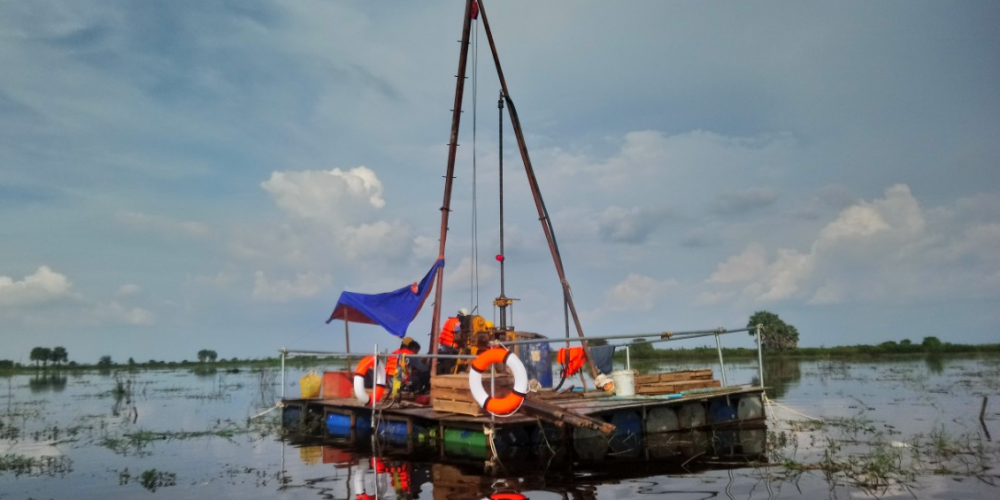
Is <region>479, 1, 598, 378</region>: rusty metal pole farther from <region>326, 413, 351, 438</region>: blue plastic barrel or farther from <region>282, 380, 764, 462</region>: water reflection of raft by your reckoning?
<region>326, 413, 351, 438</region>: blue plastic barrel

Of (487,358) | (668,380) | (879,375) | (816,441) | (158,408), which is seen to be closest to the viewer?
(487,358)

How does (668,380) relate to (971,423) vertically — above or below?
above

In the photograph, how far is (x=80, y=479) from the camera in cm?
1501

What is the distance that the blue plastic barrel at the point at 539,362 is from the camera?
19234 mm

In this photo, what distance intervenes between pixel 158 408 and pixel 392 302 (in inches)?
722

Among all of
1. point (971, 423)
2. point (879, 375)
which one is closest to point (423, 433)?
point (971, 423)

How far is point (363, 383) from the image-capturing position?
19.7m

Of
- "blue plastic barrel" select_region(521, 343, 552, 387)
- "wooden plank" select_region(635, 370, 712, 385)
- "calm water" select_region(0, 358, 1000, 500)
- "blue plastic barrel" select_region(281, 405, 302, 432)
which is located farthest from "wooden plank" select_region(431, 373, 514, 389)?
"blue plastic barrel" select_region(281, 405, 302, 432)

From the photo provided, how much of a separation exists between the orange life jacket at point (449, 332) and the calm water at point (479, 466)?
4076 millimetres

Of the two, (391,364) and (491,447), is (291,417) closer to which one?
(391,364)

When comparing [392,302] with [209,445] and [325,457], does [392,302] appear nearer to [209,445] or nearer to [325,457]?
[325,457]

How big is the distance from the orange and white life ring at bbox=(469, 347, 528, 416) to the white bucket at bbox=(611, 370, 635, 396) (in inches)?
203

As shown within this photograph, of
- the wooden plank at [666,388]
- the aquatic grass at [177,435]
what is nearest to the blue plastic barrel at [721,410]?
the wooden plank at [666,388]

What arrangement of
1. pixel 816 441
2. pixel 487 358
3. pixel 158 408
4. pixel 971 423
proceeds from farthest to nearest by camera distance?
pixel 158 408
pixel 971 423
pixel 816 441
pixel 487 358
